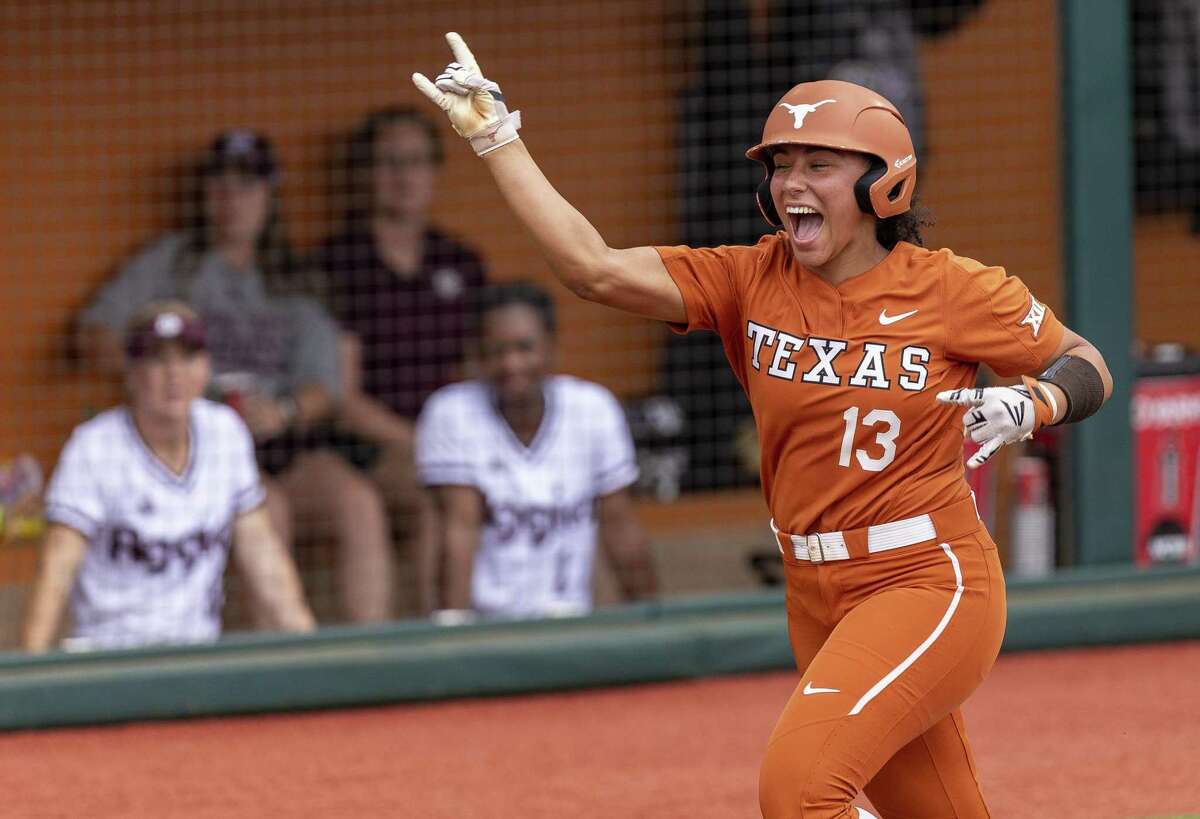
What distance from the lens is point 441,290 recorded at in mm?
6762

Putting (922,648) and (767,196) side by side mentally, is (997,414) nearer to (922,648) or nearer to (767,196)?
(922,648)

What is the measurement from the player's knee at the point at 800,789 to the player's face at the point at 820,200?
2.92 ft

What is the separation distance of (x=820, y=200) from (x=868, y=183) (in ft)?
0.30

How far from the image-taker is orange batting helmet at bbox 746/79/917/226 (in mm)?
3451

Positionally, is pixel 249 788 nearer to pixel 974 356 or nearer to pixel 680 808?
pixel 680 808

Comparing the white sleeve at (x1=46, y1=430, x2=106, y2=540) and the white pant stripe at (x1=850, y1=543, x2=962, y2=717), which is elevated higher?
the white sleeve at (x1=46, y1=430, x2=106, y2=540)

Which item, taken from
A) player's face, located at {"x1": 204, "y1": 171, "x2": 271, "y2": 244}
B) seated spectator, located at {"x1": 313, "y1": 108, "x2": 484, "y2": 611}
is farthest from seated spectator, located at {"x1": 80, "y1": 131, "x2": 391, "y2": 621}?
seated spectator, located at {"x1": 313, "y1": 108, "x2": 484, "y2": 611}

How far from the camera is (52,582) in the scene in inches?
227

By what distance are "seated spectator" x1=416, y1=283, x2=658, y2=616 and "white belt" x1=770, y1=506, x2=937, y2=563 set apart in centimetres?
279

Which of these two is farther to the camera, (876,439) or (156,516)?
(156,516)

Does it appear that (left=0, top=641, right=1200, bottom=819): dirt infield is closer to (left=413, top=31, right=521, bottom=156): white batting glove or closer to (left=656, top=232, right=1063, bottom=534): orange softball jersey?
(left=656, top=232, right=1063, bottom=534): orange softball jersey

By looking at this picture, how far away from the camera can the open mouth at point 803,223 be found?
3.46 meters

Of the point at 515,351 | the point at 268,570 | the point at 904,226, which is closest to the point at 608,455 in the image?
the point at 515,351

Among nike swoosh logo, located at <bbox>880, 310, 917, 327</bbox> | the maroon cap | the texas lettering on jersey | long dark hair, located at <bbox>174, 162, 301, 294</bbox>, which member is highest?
long dark hair, located at <bbox>174, 162, 301, 294</bbox>
